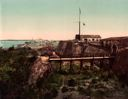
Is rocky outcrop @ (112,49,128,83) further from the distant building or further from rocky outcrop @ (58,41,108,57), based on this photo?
the distant building

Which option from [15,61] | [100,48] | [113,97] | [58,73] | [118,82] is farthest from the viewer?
[100,48]

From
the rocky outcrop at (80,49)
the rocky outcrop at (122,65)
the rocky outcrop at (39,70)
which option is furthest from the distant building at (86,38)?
the rocky outcrop at (39,70)

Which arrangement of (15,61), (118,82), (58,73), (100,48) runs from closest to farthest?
(118,82)
(58,73)
(15,61)
(100,48)

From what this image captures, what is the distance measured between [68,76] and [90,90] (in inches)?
161

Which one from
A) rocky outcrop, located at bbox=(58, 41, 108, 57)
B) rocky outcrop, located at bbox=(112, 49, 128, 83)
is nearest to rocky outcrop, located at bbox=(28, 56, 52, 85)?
rocky outcrop, located at bbox=(112, 49, 128, 83)

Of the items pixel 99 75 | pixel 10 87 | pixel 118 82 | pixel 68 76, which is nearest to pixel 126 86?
pixel 118 82

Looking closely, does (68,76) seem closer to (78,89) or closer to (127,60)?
(78,89)

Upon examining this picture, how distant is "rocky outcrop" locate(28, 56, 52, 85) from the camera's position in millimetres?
38344

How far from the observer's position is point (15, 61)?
4481cm

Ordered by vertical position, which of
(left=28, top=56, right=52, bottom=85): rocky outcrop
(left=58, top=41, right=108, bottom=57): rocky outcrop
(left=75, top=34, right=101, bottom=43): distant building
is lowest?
(left=28, top=56, right=52, bottom=85): rocky outcrop

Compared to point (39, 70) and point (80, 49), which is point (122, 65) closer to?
point (39, 70)

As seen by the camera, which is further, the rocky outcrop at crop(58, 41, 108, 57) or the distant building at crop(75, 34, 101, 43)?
the distant building at crop(75, 34, 101, 43)

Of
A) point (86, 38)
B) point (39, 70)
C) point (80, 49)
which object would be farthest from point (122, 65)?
point (86, 38)

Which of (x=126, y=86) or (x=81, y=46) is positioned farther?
(x=81, y=46)
